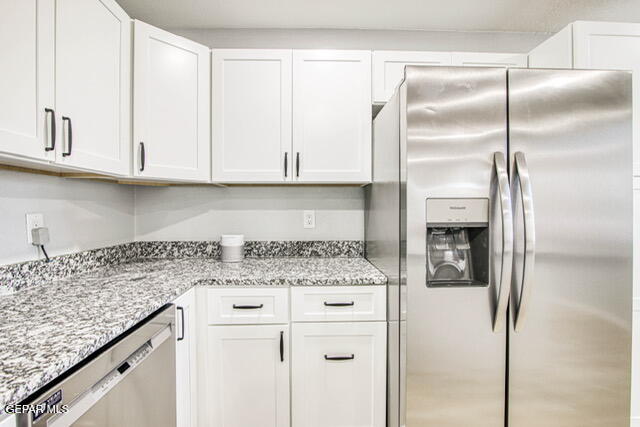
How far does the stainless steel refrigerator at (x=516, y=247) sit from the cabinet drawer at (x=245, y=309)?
1.81 feet

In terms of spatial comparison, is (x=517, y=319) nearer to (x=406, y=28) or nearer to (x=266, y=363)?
(x=266, y=363)

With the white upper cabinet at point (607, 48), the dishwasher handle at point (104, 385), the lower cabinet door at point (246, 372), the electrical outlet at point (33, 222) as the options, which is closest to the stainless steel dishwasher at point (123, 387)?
the dishwasher handle at point (104, 385)

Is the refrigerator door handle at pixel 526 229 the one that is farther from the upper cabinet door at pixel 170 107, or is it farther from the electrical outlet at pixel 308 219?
the upper cabinet door at pixel 170 107

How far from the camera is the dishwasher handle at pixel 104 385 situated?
28.4 inches

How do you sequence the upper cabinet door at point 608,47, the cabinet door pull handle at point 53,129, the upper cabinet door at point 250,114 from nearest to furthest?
1. the cabinet door pull handle at point 53,129
2. the upper cabinet door at point 608,47
3. the upper cabinet door at point 250,114

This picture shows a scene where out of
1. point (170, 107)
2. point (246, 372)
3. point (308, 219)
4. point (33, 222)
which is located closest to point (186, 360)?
point (246, 372)

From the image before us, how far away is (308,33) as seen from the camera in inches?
84.2

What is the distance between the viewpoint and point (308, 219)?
7.11 feet

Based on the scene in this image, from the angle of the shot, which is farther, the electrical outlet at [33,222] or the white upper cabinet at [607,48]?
the white upper cabinet at [607,48]

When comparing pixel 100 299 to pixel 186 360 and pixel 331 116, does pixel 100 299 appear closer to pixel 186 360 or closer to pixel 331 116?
pixel 186 360

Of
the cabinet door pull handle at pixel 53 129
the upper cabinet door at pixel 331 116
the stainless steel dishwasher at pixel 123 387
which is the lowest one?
the stainless steel dishwasher at pixel 123 387

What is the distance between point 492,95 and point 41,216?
75.1 inches

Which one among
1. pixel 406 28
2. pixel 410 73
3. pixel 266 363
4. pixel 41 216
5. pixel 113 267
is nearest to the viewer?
pixel 410 73

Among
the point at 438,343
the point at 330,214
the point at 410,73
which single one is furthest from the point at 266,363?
the point at 410,73
